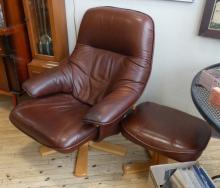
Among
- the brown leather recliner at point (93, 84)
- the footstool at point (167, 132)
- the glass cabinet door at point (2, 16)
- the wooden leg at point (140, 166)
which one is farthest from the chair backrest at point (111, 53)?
the glass cabinet door at point (2, 16)

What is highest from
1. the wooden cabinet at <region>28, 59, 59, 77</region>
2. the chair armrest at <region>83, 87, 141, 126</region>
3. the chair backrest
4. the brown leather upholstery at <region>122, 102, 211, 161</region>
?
the chair backrest

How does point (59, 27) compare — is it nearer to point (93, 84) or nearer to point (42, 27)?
point (42, 27)

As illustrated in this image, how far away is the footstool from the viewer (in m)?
1.29

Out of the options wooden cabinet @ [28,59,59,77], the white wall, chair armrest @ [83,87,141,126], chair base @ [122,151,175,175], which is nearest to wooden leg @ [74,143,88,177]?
chair base @ [122,151,175,175]

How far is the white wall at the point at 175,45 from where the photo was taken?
1650mm

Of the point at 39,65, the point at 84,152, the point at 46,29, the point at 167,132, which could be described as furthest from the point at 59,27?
the point at 167,132

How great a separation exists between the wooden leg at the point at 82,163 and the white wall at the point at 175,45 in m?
0.82

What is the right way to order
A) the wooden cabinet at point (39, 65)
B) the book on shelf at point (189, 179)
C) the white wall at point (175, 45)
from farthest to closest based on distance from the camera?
the wooden cabinet at point (39, 65) → the white wall at point (175, 45) → the book on shelf at point (189, 179)

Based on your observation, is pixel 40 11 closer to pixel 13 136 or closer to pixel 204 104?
pixel 13 136

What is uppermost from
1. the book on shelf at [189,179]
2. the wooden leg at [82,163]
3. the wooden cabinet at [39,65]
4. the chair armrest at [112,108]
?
the chair armrest at [112,108]

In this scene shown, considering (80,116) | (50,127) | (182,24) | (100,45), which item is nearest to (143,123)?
(80,116)

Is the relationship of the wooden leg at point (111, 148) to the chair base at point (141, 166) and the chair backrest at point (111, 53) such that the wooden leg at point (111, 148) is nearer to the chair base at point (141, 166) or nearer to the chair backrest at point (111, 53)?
the chair base at point (141, 166)

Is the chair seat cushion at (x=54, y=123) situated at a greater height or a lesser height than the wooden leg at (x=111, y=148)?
greater

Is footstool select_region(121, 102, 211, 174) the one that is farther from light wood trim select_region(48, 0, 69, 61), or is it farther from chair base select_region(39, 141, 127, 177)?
light wood trim select_region(48, 0, 69, 61)
